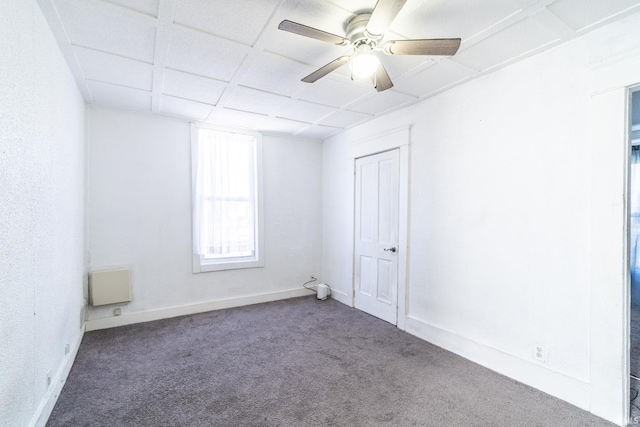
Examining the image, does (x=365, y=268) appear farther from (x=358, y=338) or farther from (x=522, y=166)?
(x=522, y=166)

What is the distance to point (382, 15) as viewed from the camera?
1.55 metres

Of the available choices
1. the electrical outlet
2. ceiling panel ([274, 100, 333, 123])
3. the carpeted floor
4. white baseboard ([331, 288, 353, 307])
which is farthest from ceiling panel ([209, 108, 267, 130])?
the carpeted floor

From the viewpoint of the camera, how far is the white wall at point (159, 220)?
3.48 m

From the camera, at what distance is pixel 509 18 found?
1869 millimetres

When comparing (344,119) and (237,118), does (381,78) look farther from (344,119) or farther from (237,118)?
(237,118)

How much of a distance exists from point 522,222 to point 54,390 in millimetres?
3690

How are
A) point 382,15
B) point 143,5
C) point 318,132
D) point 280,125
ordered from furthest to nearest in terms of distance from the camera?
point 318,132 < point 280,125 < point 143,5 < point 382,15

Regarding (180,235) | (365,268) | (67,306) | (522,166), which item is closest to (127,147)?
(180,235)

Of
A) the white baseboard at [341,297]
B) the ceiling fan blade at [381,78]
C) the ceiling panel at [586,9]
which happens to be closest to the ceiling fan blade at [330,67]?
the ceiling fan blade at [381,78]

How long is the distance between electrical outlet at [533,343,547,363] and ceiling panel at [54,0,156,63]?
358cm

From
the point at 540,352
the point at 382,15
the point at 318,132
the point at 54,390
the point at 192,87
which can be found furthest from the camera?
the point at 318,132

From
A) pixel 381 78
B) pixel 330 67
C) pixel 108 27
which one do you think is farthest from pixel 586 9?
pixel 108 27

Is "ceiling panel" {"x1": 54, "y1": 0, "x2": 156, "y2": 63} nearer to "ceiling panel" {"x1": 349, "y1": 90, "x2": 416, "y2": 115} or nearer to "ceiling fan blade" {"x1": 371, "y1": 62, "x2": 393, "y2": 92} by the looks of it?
"ceiling fan blade" {"x1": 371, "y1": 62, "x2": 393, "y2": 92}

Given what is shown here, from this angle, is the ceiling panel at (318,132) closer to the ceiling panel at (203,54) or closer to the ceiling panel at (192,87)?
the ceiling panel at (192,87)
